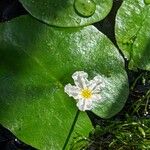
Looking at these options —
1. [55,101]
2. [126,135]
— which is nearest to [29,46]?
[55,101]

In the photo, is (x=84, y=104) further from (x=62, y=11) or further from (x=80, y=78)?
(x=62, y=11)

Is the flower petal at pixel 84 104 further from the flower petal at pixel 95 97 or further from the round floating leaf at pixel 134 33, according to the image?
the round floating leaf at pixel 134 33

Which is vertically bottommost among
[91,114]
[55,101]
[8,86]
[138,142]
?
[138,142]

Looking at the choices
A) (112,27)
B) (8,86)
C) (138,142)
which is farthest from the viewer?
(112,27)

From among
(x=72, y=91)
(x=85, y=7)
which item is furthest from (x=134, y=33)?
(x=72, y=91)

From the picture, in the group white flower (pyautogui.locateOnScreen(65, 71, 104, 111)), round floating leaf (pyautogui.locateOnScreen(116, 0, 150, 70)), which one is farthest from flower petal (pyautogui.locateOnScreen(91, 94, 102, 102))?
round floating leaf (pyautogui.locateOnScreen(116, 0, 150, 70))

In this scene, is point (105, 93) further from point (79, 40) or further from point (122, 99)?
point (79, 40)
